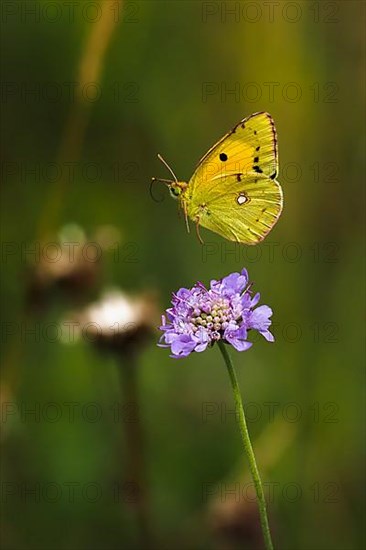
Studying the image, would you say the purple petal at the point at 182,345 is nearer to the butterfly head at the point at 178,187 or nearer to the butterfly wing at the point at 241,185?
the butterfly wing at the point at 241,185

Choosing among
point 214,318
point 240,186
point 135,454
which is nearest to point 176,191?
point 240,186

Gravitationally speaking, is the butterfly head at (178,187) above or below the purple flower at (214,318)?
above

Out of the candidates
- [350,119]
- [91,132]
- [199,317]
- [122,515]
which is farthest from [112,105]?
[199,317]

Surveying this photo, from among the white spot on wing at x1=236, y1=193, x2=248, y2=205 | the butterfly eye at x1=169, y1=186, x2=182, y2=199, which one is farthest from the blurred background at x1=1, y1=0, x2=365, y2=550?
the white spot on wing at x1=236, y1=193, x2=248, y2=205

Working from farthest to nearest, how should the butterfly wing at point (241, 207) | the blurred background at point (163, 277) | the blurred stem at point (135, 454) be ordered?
the blurred background at point (163, 277) < the blurred stem at point (135, 454) < the butterfly wing at point (241, 207)

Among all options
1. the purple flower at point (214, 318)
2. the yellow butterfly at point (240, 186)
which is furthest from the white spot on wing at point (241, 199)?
the purple flower at point (214, 318)

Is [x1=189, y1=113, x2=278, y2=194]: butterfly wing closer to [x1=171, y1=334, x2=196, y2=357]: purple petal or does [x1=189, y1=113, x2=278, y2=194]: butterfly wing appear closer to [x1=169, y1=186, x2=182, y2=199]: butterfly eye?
[x1=169, y1=186, x2=182, y2=199]: butterfly eye
